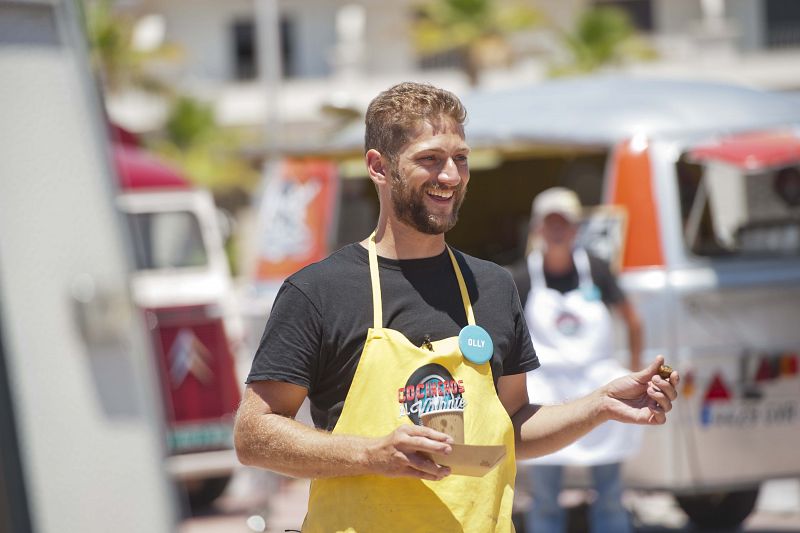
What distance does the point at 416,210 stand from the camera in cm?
308

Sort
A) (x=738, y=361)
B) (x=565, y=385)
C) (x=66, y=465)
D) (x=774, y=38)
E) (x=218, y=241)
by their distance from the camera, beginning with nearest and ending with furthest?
(x=66, y=465) < (x=565, y=385) < (x=738, y=361) < (x=218, y=241) < (x=774, y=38)

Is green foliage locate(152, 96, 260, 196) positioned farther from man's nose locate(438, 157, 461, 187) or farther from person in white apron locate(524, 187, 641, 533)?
man's nose locate(438, 157, 461, 187)

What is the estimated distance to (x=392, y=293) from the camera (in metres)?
3.07

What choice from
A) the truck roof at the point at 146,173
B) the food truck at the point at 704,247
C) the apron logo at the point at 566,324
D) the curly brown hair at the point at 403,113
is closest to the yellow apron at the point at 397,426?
the curly brown hair at the point at 403,113

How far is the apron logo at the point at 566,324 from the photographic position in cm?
731

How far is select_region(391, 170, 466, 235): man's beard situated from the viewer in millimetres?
3074

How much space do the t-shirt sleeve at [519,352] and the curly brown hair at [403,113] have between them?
0.45 m

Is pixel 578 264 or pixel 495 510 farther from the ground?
pixel 495 510

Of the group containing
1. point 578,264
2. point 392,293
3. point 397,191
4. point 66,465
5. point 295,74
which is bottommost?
point 295,74

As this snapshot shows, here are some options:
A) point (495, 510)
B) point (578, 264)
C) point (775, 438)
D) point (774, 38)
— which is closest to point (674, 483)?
point (775, 438)

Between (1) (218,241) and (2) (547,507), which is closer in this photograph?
(2) (547,507)

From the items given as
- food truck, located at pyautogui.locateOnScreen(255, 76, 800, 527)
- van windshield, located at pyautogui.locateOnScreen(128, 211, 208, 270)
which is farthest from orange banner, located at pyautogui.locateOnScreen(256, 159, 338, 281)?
food truck, located at pyautogui.locateOnScreen(255, 76, 800, 527)

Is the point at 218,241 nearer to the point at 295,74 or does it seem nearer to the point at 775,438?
the point at 775,438

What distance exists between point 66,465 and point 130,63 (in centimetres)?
3179
